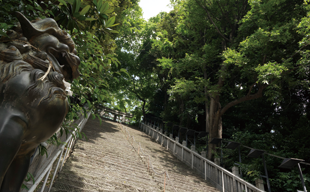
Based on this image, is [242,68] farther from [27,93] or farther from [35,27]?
[27,93]

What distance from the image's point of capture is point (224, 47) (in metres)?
11.5

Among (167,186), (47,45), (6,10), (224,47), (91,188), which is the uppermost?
(224,47)

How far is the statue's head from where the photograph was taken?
1461 millimetres

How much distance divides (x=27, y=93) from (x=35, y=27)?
0.62 m

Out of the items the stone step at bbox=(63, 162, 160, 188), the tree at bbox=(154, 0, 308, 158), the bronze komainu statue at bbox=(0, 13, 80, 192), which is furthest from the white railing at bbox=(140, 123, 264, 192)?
the bronze komainu statue at bbox=(0, 13, 80, 192)

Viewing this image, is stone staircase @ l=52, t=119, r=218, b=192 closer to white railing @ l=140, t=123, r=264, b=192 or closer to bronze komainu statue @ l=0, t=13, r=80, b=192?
white railing @ l=140, t=123, r=264, b=192

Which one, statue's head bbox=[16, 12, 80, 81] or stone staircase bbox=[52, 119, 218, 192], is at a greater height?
statue's head bbox=[16, 12, 80, 81]

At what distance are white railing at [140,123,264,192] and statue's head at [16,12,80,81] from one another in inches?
263

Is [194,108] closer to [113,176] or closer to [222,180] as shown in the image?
[222,180]

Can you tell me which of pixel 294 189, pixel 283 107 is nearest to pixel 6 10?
pixel 294 189

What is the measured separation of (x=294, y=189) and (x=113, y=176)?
6.63 m

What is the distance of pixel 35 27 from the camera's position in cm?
149

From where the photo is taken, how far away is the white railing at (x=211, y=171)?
664 cm

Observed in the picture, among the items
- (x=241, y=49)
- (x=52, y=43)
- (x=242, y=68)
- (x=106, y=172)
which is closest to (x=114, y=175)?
(x=106, y=172)
